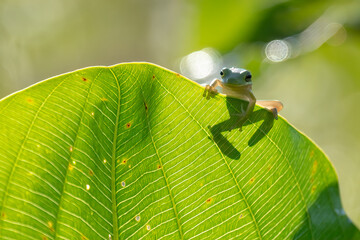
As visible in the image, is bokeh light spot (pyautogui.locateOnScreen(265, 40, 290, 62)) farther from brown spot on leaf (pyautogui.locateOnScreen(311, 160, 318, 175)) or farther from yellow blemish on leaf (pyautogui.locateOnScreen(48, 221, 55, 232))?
yellow blemish on leaf (pyautogui.locateOnScreen(48, 221, 55, 232))

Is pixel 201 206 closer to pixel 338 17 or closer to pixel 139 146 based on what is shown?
pixel 139 146

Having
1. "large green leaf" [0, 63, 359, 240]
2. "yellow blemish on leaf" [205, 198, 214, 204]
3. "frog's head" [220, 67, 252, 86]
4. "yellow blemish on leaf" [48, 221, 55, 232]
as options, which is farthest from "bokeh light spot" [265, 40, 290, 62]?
"yellow blemish on leaf" [48, 221, 55, 232]

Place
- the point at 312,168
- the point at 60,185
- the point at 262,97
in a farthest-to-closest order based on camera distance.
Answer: the point at 262,97 < the point at 312,168 < the point at 60,185

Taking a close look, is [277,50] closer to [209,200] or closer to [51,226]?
[209,200]

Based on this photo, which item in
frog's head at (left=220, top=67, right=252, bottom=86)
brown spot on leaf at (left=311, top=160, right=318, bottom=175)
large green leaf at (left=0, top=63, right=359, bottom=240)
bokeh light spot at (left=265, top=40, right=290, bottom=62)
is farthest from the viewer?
bokeh light spot at (left=265, top=40, right=290, bottom=62)

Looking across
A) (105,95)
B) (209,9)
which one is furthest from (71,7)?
(105,95)

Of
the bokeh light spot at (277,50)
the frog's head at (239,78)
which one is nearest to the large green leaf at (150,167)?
the frog's head at (239,78)
